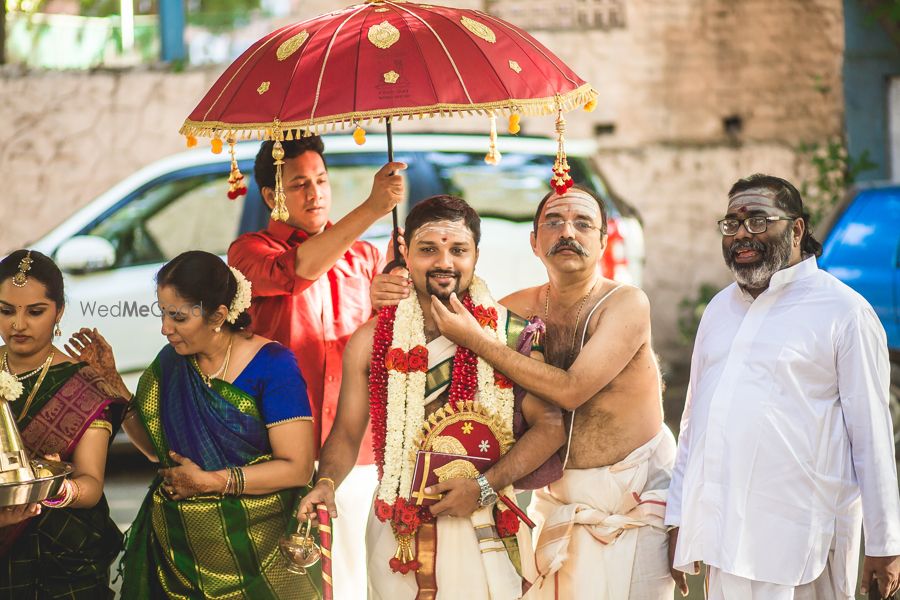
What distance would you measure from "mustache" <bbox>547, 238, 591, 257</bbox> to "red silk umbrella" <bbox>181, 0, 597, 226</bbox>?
0.18 metres

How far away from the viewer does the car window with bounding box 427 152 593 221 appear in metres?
7.05

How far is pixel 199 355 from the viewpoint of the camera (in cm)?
351

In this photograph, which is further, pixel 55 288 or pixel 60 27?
pixel 60 27

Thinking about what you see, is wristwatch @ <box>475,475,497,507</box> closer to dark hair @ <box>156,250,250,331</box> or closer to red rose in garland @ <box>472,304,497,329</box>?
red rose in garland @ <box>472,304,497,329</box>

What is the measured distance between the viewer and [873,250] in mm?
6859

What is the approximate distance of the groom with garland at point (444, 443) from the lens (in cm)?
339

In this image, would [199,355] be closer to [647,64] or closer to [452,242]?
[452,242]

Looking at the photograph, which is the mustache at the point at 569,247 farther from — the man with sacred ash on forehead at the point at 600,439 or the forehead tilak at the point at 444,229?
the forehead tilak at the point at 444,229

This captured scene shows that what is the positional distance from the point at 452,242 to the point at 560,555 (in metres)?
1.07

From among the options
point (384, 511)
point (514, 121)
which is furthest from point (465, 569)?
point (514, 121)

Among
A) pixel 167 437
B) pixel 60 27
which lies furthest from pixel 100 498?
pixel 60 27

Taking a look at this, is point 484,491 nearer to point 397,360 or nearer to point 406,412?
point 406,412

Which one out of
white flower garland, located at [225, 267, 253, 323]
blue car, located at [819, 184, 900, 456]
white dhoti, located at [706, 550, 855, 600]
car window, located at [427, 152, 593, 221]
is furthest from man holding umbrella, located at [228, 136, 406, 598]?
blue car, located at [819, 184, 900, 456]

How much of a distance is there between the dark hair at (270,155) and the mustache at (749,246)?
159cm
